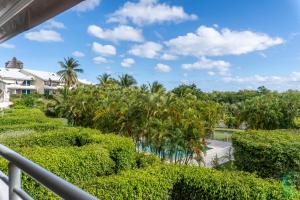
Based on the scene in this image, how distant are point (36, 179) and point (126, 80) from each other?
35.3 metres

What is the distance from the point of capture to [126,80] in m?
36.2

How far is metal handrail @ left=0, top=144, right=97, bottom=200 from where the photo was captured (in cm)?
88

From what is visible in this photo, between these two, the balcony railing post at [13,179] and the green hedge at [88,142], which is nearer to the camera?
the balcony railing post at [13,179]

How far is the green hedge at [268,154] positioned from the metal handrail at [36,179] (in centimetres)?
900

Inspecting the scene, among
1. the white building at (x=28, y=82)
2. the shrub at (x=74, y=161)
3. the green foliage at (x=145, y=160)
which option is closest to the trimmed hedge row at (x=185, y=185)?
the shrub at (x=74, y=161)

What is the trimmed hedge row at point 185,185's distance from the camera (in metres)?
5.04

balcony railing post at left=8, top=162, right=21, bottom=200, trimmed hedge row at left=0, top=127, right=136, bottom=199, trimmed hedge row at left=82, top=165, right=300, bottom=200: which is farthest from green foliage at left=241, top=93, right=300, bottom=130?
balcony railing post at left=8, top=162, right=21, bottom=200

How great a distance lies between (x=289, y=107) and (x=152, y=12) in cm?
2026

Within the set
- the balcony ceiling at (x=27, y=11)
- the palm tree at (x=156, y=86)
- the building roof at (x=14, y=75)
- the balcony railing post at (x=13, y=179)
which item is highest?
the building roof at (x=14, y=75)

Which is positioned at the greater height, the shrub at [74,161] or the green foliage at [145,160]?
the shrub at [74,161]

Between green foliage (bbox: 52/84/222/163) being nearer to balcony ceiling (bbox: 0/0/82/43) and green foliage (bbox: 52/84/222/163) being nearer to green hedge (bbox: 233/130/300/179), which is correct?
A: green hedge (bbox: 233/130/300/179)

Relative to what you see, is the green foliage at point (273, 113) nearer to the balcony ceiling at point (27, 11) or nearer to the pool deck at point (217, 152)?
the pool deck at point (217, 152)

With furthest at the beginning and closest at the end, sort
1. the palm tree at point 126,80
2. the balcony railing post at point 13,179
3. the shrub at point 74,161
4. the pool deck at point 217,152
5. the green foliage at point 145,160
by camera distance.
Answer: the palm tree at point 126,80 < the pool deck at point 217,152 < the green foliage at point 145,160 < the shrub at point 74,161 < the balcony railing post at point 13,179

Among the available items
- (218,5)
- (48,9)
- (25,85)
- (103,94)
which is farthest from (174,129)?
(25,85)
